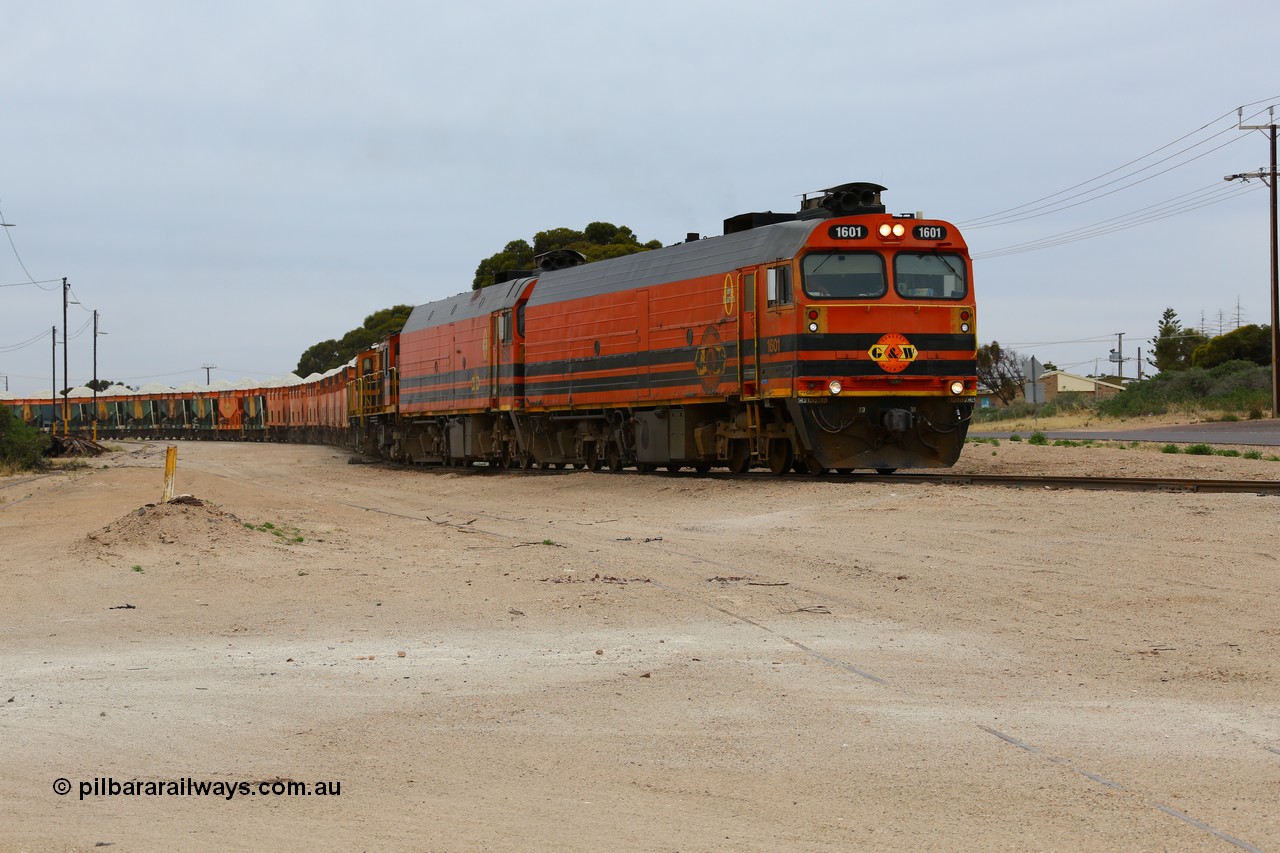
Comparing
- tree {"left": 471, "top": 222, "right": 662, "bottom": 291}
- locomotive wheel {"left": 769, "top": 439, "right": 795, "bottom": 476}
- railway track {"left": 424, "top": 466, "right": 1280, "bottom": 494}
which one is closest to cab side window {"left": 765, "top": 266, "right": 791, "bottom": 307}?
locomotive wheel {"left": 769, "top": 439, "right": 795, "bottom": 476}

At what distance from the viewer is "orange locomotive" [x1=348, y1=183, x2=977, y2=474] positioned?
1947 centimetres

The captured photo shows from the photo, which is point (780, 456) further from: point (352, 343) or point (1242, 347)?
point (352, 343)

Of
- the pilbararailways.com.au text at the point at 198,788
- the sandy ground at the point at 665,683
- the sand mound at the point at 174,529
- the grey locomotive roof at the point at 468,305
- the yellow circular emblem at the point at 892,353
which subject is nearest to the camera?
the sandy ground at the point at 665,683

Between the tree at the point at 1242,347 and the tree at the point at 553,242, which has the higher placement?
the tree at the point at 553,242

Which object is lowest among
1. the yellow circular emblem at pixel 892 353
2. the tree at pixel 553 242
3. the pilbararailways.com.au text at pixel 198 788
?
the pilbararailways.com.au text at pixel 198 788

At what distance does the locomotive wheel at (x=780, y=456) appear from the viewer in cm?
2136

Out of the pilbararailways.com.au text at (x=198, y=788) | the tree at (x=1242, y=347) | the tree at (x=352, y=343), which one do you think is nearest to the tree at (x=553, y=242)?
the tree at (x=352, y=343)

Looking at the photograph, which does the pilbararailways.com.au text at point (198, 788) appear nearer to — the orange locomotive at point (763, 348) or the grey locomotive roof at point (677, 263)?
the orange locomotive at point (763, 348)

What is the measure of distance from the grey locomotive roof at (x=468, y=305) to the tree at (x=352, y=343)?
44.0 meters

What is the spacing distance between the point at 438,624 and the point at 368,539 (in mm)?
6424

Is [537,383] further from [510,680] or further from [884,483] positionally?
[510,680]

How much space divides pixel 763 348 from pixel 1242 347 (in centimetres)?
5628

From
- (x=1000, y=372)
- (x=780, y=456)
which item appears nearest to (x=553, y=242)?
(x=1000, y=372)

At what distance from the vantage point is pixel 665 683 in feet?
24.8
